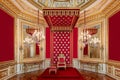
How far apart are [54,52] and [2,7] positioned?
A: 6337mm

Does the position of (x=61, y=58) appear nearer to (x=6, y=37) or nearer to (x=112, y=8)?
(x=6, y=37)

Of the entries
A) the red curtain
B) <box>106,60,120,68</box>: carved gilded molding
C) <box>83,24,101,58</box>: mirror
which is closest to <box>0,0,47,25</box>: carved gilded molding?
the red curtain

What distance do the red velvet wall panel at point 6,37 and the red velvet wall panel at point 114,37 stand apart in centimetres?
572

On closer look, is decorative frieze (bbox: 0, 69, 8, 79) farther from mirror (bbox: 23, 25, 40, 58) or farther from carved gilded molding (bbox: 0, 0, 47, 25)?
carved gilded molding (bbox: 0, 0, 47, 25)

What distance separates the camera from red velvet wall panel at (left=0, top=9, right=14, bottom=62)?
7391 millimetres

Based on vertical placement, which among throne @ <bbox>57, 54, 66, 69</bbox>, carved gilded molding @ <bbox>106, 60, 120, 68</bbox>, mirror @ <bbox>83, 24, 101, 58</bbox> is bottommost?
throne @ <bbox>57, 54, 66, 69</bbox>

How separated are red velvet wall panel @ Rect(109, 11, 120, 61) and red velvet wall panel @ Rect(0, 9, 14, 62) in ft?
18.8

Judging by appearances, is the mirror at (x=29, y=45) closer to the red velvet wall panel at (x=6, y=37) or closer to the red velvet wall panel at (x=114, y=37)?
the red velvet wall panel at (x=6, y=37)

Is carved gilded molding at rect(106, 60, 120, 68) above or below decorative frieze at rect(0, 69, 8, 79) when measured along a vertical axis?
above

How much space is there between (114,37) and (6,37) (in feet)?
18.9

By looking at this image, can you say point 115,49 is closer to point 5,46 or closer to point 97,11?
point 97,11

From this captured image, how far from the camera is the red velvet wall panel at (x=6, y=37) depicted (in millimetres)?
7391

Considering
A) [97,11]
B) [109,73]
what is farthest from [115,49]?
[97,11]

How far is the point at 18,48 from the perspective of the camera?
974 cm
